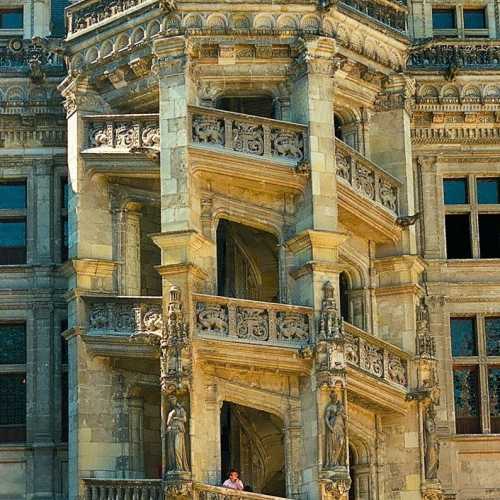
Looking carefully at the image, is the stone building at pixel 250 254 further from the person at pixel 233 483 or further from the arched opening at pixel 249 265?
the person at pixel 233 483

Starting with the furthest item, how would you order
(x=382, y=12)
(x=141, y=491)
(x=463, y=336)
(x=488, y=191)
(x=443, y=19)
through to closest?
(x=443, y=19), (x=488, y=191), (x=463, y=336), (x=382, y=12), (x=141, y=491)

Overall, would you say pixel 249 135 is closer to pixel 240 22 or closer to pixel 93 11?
pixel 240 22

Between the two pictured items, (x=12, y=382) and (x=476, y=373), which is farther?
(x=476, y=373)

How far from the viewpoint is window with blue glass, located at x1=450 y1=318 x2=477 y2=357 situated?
112ft

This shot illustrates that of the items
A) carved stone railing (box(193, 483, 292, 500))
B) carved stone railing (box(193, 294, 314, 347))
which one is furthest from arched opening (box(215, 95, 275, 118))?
carved stone railing (box(193, 483, 292, 500))

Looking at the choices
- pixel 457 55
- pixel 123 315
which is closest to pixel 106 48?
pixel 123 315

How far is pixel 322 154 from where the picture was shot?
101ft

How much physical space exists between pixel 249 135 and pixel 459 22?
6892mm

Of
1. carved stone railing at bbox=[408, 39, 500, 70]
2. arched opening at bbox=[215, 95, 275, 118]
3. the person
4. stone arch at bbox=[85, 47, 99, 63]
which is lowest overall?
the person

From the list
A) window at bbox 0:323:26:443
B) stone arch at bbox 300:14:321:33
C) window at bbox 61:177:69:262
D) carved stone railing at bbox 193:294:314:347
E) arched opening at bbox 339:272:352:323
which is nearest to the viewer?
carved stone railing at bbox 193:294:314:347

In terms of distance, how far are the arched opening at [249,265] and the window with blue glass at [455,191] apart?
4085mm

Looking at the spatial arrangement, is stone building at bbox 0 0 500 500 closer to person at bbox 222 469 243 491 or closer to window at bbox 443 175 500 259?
window at bbox 443 175 500 259

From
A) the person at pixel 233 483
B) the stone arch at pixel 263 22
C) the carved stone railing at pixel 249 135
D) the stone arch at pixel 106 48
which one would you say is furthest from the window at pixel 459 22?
the person at pixel 233 483

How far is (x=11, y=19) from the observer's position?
116ft
